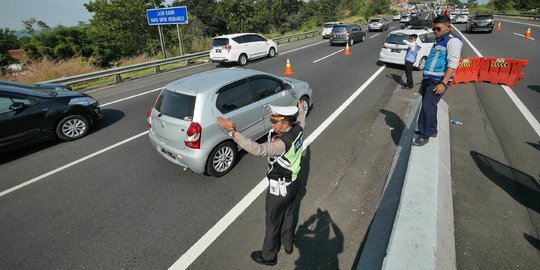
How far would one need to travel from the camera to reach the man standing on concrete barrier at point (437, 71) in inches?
172

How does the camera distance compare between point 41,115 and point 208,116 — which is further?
point 41,115

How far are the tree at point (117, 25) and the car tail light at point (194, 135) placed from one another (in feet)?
92.3

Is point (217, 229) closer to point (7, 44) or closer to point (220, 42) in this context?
point (220, 42)

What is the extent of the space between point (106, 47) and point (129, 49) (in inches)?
130

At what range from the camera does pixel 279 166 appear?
9.00 feet

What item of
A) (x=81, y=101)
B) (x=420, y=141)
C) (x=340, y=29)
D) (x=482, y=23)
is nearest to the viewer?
(x=420, y=141)

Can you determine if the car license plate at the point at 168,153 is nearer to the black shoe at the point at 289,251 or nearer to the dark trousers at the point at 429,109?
the black shoe at the point at 289,251

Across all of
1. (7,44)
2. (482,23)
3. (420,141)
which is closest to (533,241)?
(420,141)

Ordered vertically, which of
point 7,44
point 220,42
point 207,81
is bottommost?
point 207,81

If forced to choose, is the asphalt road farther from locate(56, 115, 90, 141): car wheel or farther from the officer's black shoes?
locate(56, 115, 90, 141): car wheel

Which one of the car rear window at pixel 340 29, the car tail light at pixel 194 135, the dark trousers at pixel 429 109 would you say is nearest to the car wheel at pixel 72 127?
the car tail light at pixel 194 135

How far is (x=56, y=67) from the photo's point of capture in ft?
43.4

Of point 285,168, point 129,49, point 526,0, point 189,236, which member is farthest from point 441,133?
point 526,0

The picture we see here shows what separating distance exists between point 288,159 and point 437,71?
3523 mm
